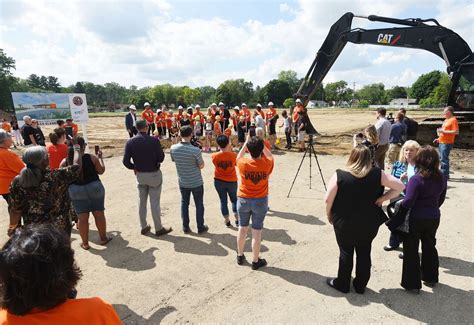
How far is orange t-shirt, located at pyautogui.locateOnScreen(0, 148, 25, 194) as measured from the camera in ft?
13.7

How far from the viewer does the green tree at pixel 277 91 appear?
91.1m

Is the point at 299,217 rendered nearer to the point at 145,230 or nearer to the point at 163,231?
the point at 163,231

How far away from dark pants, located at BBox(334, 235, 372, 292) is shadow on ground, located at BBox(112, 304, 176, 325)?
6.60 ft

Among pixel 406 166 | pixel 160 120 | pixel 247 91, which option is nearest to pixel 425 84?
pixel 247 91

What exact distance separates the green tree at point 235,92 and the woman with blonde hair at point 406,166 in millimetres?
89103

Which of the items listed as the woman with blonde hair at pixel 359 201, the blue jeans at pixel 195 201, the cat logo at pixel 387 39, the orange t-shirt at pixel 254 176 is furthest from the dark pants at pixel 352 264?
the cat logo at pixel 387 39

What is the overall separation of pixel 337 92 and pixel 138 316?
438 feet

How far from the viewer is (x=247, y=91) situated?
104500mm

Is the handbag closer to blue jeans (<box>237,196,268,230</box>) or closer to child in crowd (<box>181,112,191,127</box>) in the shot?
blue jeans (<box>237,196,268,230</box>)

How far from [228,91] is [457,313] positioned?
315ft

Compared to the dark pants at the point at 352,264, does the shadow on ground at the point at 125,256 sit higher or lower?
lower

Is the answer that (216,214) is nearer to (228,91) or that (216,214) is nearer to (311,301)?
(311,301)

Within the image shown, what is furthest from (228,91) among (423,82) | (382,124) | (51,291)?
(51,291)

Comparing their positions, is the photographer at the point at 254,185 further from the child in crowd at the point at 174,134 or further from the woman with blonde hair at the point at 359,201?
the child in crowd at the point at 174,134
